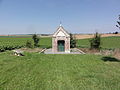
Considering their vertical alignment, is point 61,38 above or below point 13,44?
above

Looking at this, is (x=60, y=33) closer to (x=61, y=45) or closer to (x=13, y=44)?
(x=61, y=45)

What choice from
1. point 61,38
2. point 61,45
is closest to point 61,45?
point 61,45

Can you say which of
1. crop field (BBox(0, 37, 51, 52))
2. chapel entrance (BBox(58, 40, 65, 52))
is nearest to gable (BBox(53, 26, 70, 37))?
chapel entrance (BBox(58, 40, 65, 52))

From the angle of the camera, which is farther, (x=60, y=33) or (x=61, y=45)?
(x=61, y=45)

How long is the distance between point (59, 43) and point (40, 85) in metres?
17.6

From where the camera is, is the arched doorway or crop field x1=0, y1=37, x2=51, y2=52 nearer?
the arched doorway

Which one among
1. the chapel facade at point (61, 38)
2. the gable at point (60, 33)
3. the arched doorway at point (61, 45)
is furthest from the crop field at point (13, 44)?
the arched doorway at point (61, 45)

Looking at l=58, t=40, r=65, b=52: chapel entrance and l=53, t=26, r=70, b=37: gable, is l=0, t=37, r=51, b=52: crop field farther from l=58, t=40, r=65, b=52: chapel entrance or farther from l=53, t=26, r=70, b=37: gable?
l=58, t=40, r=65, b=52: chapel entrance

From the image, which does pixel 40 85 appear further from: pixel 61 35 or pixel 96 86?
pixel 61 35

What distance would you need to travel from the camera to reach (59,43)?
23891 mm

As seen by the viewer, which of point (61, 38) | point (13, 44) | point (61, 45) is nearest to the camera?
point (61, 38)

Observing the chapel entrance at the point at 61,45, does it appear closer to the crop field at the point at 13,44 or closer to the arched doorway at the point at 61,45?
the arched doorway at the point at 61,45

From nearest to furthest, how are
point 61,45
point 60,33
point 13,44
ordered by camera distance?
1. point 60,33
2. point 61,45
3. point 13,44

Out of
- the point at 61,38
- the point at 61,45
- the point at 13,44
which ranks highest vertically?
the point at 61,38
